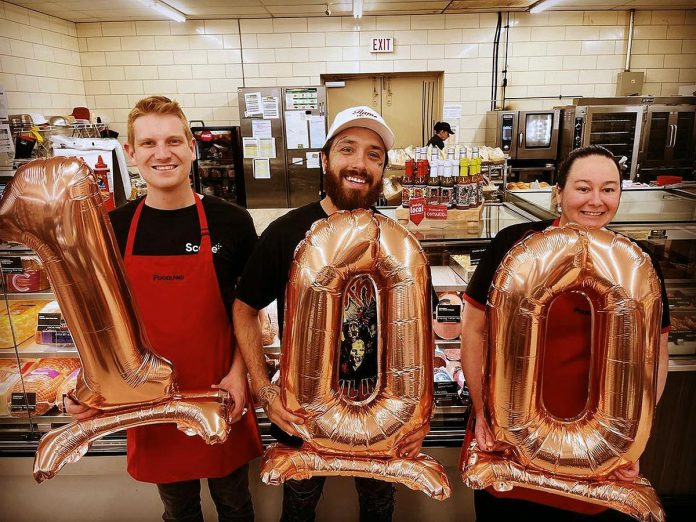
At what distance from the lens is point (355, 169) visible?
1.32 metres

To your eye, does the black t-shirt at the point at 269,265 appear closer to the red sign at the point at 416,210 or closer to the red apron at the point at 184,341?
the red apron at the point at 184,341

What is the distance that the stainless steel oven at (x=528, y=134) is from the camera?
611 centimetres

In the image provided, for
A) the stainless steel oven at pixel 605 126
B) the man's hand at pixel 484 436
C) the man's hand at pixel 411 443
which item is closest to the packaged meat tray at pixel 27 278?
the man's hand at pixel 411 443

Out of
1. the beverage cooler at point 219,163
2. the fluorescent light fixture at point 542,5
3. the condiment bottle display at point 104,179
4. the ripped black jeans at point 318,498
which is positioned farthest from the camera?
the beverage cooler at point 219,163

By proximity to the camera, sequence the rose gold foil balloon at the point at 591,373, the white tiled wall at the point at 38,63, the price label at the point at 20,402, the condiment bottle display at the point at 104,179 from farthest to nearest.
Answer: the white tiled wall at the point at 38,63 → the condiment bottle display at the point at 104,179 → the price label at the point at 20,402 → the rose gold foil balloon at the point at 591,373

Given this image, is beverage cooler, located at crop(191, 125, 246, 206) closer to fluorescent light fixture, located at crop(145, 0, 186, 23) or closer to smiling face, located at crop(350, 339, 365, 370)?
fluorescent light fixture, located at crop(145, 0, 186, 23)

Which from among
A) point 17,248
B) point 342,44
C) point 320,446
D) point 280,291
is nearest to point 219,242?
point 280,291

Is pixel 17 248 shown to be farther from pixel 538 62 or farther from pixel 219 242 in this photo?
pixel 538 62

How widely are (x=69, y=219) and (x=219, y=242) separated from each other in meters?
0.51

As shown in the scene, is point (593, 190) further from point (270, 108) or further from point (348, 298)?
point (270, 108)

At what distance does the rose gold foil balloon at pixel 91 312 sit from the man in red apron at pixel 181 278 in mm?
219

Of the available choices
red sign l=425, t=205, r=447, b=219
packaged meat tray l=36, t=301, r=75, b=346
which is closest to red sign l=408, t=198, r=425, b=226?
red sign l=425, t=205, r=447, b=219

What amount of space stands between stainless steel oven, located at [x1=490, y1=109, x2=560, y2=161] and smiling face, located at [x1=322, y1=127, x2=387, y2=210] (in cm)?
535

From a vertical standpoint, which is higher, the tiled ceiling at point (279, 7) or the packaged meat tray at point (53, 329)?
the tiled ceiling at point (279, 7)
